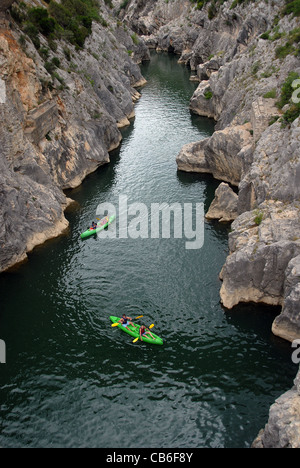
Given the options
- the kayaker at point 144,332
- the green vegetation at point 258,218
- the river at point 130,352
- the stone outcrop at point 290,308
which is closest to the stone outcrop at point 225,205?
the river at point 130,352

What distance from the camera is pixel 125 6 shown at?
557 ft

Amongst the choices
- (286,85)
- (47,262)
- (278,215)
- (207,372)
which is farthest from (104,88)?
(207,372)

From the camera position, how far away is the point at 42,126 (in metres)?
51.4

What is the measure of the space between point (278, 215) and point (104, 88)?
1903 inches

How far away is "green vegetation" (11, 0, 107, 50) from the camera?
2184 inches

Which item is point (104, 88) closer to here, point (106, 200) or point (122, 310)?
point (106, 200)

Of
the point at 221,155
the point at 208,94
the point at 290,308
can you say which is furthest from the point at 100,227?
the point at 208,94

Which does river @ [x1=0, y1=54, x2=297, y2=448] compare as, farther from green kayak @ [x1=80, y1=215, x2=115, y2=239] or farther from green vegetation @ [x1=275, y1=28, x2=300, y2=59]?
green vegetation @ [x1=275, y1=28, x2=300, y2=59]

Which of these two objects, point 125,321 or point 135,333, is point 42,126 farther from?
point 135,333

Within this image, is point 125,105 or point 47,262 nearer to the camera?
point 47,262

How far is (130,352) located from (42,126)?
1238 inches

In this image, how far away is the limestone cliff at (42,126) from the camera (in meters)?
43.7

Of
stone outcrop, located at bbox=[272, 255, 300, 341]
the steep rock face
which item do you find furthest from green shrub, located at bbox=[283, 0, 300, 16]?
stone outcrop, located at bbox=[272, 255, 300, 341]

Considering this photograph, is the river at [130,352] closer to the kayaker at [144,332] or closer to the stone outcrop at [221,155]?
the kayaker at [144,332]
